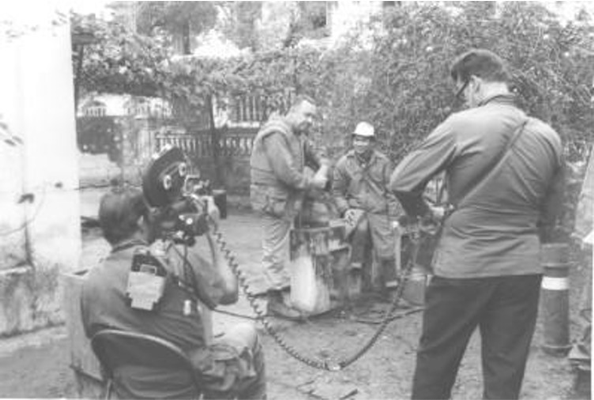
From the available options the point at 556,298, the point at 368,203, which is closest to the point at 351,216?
the point at 368,203

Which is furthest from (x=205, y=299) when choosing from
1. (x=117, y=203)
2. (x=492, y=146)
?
(x=492, y=146)

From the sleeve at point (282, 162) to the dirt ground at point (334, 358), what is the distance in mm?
1203

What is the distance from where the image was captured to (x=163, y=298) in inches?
118

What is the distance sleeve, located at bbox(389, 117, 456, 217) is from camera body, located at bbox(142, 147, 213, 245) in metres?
0.98

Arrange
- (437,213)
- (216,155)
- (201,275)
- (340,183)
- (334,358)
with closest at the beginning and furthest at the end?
(201,275) → (437,213) → (334,358) → (340,183) → (216,155)

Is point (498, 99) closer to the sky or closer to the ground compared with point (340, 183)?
closer to the sky

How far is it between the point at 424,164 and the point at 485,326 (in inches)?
33.9

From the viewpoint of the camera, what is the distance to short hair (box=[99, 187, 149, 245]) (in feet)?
10.4

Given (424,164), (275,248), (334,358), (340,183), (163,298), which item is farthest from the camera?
(340,183)

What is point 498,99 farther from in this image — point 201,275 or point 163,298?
point 163,298

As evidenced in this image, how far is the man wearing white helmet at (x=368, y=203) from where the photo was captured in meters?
6.71

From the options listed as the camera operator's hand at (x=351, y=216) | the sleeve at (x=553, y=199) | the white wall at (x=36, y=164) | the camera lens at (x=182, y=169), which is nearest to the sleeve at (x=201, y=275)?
the camera lens at (x=182, y=169)

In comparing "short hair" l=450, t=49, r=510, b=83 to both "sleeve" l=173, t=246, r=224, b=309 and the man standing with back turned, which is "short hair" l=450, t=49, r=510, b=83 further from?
"sleeve" l=173, t=246, r=224, b=309

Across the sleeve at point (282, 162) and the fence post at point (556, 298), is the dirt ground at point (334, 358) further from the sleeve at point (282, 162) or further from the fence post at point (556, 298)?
the sleeve at point (282, 162)
